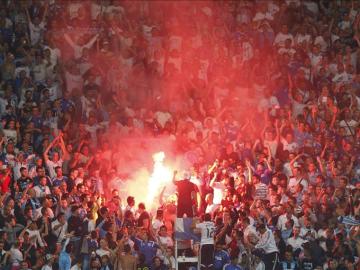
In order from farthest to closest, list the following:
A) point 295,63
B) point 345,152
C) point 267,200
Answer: point 295,63 < point 345,152 < point 267,200

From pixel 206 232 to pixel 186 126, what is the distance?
14.2 feet

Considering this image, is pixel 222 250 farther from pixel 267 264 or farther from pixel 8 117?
pixel 8 117

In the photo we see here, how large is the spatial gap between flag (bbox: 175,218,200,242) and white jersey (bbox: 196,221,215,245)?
128 millimetres

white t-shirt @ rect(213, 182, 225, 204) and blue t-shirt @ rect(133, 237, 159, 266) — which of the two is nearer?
blue t-shirt @ rect(133, 237, 159, 266)

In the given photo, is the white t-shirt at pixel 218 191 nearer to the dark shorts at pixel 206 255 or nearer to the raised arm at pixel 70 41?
the dark shorts at pixel 206 255

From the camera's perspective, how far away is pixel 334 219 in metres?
22.8

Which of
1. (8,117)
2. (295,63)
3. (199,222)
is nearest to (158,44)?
(295,63)

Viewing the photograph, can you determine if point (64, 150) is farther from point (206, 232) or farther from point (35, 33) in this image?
point (35, 33)

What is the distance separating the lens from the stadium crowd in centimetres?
2175

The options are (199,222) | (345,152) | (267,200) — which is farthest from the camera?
(345,152)

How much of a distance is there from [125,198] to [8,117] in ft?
10.7

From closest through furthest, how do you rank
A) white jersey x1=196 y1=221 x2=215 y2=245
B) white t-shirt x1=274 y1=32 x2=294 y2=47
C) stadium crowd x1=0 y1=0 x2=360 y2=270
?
white jersey x1=196 y1=221 x2=215 y2=245, stadium crowd x1=0 y1=0 x2=360 y2=270, white t-shirt x1=274 y1=32 x2=294 y2=47

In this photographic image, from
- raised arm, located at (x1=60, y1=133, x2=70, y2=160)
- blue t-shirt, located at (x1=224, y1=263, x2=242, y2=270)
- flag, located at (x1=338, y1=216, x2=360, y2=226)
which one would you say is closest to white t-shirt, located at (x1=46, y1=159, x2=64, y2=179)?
raised arm, located at (x1=60, y1=133, x2=70, y2=160)

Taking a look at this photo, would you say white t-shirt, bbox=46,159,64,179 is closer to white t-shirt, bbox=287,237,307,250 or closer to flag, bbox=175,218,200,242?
flag, bbox=175,218,200,242
